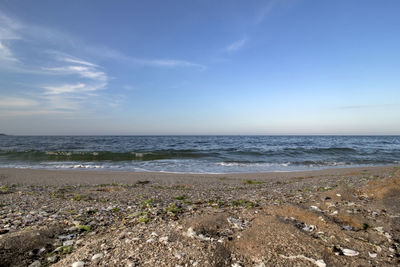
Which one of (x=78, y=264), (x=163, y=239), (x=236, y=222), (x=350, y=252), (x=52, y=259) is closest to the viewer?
(x=78, y=264)

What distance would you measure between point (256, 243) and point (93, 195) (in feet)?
19.5

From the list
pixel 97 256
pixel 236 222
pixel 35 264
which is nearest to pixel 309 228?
pixel 236 222

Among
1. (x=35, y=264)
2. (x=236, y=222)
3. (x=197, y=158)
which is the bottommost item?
(x=197, y=158)

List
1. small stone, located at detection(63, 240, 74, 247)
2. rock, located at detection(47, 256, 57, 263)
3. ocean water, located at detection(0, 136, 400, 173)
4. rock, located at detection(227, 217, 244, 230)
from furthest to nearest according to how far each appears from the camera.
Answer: ocean water, located at detection(0, 136, 400, 173) < rock, located at detection(227, 217, 244, 230) < small stone, located at detection(63, 240, 74, 247) < rock, located at detection(47, 256, 57, 263)

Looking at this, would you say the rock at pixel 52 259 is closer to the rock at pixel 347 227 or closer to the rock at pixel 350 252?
the rock at pixel 350 252

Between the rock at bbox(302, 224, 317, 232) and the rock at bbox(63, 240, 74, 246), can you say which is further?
the rock at bbox(302, 224, 317, 232)

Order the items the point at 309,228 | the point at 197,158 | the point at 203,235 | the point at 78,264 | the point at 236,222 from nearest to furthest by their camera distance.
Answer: the point at 78,264, the point at 203,235, the point at 309,228, the point at 236,222, the point at 197,158

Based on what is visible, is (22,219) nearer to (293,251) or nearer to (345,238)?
(293,251)

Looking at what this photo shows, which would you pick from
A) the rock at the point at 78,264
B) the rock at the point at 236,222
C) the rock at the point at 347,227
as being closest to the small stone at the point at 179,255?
the rock at the point at 78,264

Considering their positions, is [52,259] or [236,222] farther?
[236,222]

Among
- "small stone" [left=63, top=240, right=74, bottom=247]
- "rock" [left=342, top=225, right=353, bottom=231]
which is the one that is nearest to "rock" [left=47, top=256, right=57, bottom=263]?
"small stone" [left=63, top=240, right=74, bottom=247]

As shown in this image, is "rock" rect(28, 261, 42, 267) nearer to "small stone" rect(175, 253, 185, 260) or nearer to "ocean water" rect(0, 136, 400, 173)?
"small stone" rect(175, 253, 185, 260)

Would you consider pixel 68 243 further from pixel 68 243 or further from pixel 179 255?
pixel 179 255

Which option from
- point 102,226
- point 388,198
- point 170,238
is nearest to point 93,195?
point 102,226
